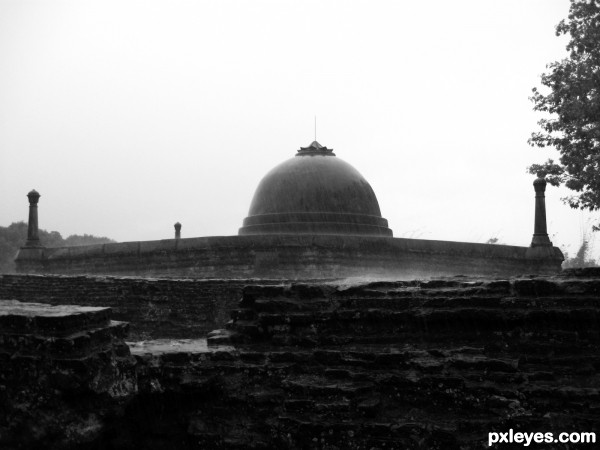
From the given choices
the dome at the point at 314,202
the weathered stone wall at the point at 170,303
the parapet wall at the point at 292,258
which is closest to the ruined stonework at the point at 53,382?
the weathered stone wall at the point at 170,303

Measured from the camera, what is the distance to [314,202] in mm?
13008

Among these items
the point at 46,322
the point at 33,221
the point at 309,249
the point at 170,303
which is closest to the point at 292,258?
the point at 309,249

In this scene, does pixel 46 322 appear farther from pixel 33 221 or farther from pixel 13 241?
pixel 13 241

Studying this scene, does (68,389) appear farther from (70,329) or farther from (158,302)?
(158,302)

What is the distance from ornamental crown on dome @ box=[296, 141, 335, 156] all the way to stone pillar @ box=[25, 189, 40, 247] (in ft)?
20.1

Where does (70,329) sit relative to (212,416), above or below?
above

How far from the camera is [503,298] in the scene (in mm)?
4004

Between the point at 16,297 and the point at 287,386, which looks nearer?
the point at 287,386

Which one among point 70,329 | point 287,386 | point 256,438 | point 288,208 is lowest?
point 256,438

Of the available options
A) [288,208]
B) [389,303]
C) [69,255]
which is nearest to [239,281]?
[389,303]

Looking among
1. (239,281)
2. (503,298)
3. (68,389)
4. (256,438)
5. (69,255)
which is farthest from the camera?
(69,255)

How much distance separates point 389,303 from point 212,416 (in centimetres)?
142

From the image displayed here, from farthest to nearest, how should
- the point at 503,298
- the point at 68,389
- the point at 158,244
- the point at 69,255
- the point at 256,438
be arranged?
the point at 69,255 < the point at 158,244 < the point at 503,298 < the point at 256,438 < the point at 68,389

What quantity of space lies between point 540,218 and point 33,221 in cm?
1126
